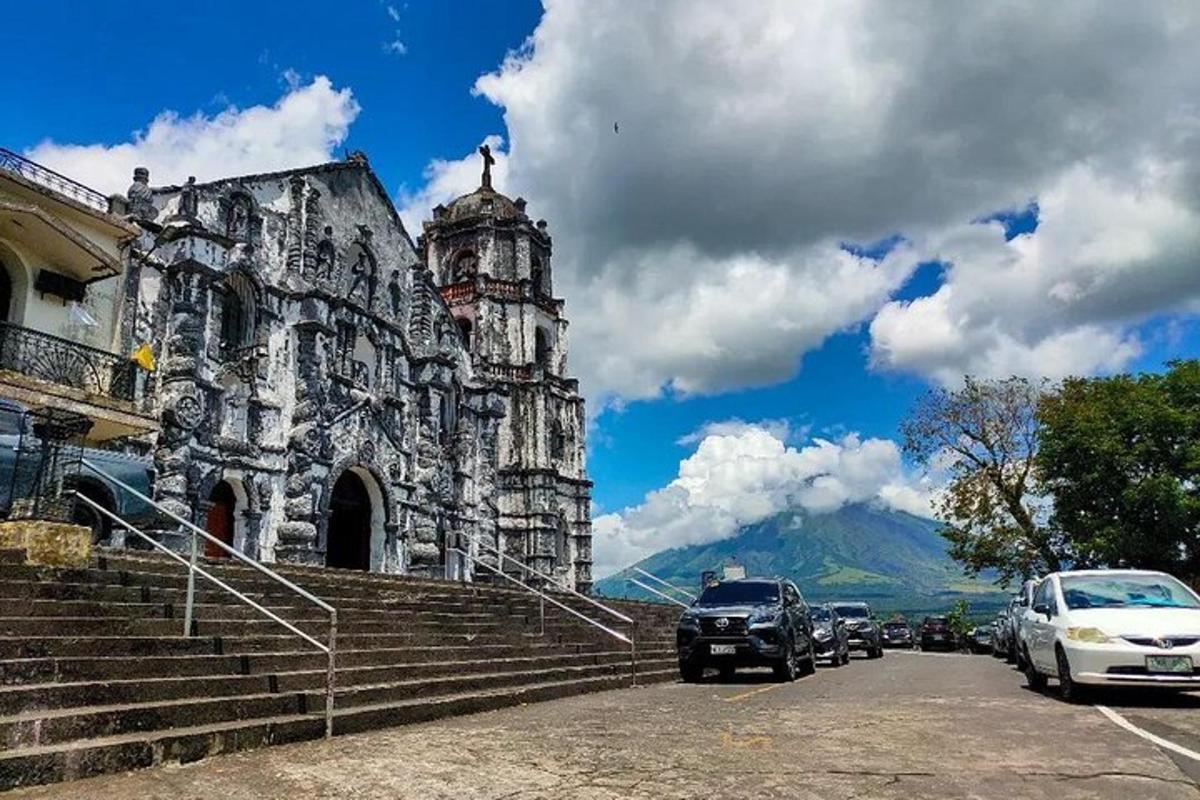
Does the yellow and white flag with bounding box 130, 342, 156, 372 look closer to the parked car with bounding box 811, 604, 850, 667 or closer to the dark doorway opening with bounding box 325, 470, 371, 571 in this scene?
the dark doorway opening with bounding box 325, 470, 371, 571

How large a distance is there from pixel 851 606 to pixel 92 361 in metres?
22.7

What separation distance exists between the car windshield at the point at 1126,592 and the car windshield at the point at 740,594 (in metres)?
5.48

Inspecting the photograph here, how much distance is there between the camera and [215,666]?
8.43 meters

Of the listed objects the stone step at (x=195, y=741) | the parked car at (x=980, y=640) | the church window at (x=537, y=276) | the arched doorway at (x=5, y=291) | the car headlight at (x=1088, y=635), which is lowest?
the parked car at (x=980, y=640)

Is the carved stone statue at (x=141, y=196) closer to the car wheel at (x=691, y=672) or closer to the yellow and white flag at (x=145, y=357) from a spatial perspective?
the yellow and white flag at (x=145, y=357)

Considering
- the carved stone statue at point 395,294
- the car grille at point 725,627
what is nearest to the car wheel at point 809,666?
the car grille at point 725,627

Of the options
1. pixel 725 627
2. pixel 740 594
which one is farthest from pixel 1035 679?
pixel 740 594

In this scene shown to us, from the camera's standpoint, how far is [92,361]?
51.6 ft

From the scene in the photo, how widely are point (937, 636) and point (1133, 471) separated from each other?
1109cm

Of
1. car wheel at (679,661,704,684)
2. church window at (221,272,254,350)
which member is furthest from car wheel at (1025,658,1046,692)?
church window at (221,272,254,350)

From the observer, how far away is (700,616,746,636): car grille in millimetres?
14406

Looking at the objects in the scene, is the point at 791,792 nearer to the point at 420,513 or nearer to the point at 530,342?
the point at 420,513

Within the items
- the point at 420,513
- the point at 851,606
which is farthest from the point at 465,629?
the point at 851,606

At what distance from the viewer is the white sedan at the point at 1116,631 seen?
920 cm
